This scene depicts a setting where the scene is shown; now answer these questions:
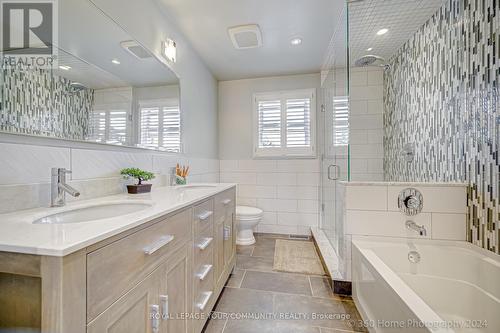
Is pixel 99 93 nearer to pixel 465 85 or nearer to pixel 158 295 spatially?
pixel 158 295

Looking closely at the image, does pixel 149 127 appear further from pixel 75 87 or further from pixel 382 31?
pixel 382 31

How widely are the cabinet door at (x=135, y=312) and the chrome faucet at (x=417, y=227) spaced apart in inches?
62.9

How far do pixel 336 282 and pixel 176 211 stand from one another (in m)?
1.45

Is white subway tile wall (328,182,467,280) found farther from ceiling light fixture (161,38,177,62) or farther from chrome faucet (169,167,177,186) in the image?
ceiling light fixture (161,38,177,62)

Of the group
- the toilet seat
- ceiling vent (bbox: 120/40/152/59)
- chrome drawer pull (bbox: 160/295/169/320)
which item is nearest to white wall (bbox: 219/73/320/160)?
the toilet seat

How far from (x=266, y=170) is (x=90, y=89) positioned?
230 centimetres

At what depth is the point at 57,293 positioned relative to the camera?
46 centimetres

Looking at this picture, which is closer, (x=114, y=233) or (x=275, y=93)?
(x=114, y=233)

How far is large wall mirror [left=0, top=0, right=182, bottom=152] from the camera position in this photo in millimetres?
872

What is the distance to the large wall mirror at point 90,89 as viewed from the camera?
87 centimetres

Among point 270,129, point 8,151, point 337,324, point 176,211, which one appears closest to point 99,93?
point 8,151

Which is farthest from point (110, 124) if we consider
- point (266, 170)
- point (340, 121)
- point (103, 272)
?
point (266, 170)

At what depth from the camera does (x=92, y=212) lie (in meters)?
1.00

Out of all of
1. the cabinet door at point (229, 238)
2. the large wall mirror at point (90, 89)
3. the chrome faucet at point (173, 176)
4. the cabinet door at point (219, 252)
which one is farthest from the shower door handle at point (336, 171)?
the large wall mirror at point (90, 89)
